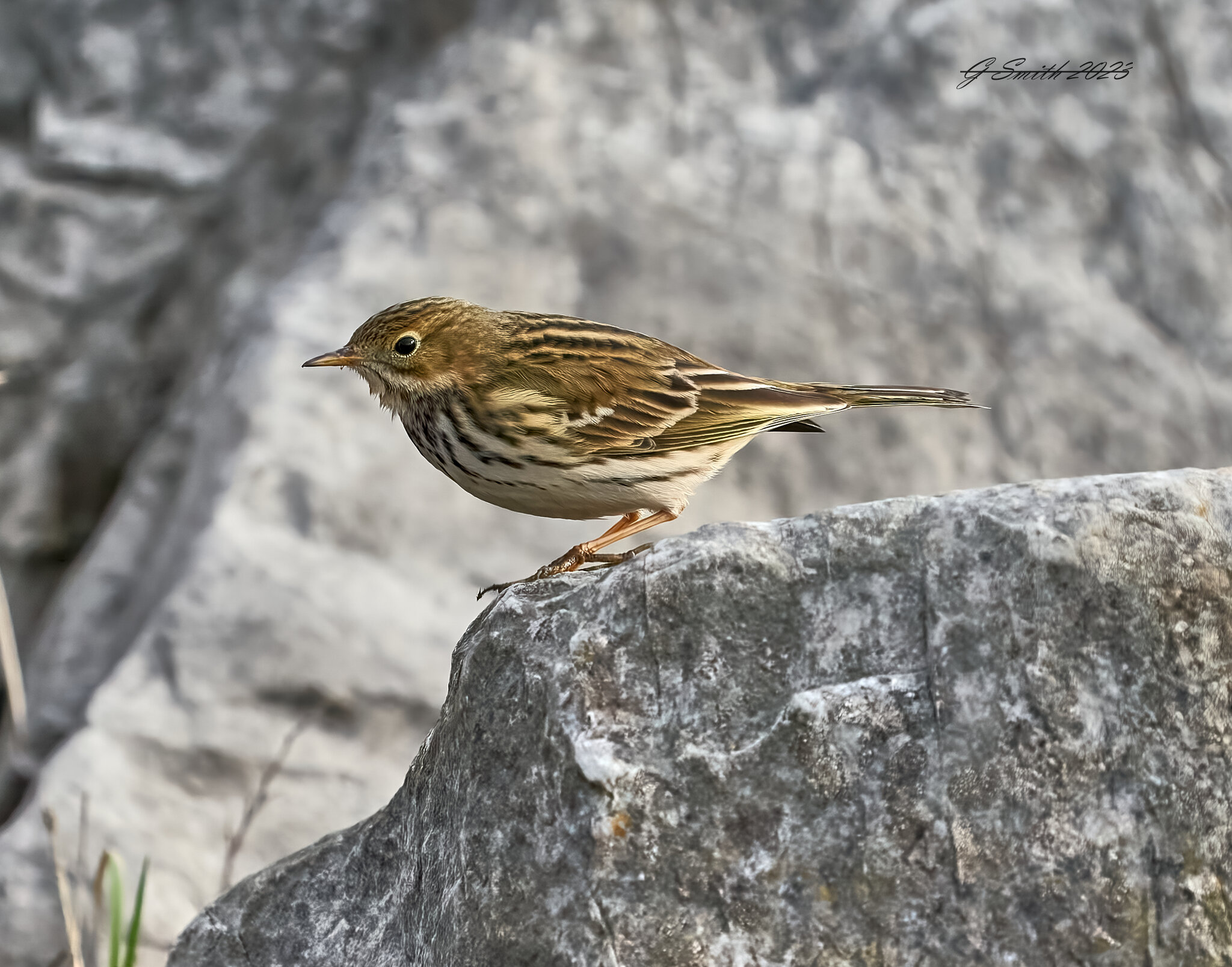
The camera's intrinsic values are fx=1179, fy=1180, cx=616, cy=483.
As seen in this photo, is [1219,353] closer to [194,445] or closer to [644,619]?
[644,619]

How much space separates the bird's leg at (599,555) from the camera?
3516 mm

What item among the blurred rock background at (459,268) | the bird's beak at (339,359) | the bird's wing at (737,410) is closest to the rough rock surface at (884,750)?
the bird's wing at (737,410)

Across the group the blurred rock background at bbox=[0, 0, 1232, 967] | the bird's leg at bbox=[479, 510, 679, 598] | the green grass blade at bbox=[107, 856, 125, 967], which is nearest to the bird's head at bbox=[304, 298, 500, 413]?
the bird's leg at bbox=[479, 510, 679, 598]

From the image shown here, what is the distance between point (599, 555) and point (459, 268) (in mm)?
3121

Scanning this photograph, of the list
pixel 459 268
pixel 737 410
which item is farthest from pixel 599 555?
pixel 459 268

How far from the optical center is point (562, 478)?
3900 millimetres

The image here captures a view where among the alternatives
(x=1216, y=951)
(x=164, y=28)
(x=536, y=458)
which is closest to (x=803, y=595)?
(x=1216, y=951)

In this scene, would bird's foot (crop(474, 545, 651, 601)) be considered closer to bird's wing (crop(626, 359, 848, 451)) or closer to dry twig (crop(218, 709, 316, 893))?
bird's wing (crop(626, 359, 848, 451))

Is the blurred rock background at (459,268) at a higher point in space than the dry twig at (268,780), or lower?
higher

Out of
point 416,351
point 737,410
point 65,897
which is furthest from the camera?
point 737,410

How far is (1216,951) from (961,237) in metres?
5.10

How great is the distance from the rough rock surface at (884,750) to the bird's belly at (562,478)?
116 cm

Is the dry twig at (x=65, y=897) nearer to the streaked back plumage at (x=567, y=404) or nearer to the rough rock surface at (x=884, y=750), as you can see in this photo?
the rough rock surface at (x=884, y=750)

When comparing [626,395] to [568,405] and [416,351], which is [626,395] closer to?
[568,405]
